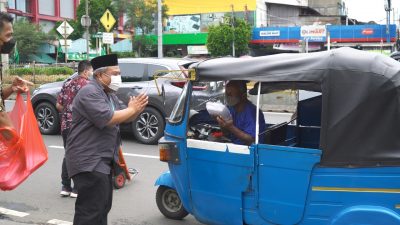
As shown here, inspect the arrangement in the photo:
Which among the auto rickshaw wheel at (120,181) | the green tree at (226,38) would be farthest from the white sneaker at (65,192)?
the green tree at (226,38)

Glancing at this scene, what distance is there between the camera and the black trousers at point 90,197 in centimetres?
385

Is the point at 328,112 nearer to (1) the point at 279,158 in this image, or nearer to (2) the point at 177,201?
(1) the point at 279,158

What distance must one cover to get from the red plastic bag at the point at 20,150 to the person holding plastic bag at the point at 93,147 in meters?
0.36

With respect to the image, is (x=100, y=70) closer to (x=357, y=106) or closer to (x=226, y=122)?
(x=226, y=122)

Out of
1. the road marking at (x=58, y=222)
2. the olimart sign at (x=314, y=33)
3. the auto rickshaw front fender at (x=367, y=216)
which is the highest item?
the olimart sign at (x=314, y=33)

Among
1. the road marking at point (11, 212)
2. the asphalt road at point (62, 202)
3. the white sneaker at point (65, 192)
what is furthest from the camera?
the white sneaker at point (65, 192)

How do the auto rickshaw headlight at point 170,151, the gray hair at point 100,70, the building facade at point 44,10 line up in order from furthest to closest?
the building facade at point 44,10, the auto rickshaw headlight at point 170,151, the gray hair at point 100,70

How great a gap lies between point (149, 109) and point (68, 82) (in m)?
3.43

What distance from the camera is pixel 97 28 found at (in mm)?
54938

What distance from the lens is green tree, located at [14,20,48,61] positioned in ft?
178

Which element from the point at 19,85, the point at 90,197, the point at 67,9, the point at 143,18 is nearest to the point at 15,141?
the point at 19,85

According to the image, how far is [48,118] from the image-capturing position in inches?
439

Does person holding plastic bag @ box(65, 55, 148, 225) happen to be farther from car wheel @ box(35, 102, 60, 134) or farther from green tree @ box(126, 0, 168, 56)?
green tree @ box(126, 0, 168, 56)

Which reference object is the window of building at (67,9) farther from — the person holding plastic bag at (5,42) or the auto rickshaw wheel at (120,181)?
the person holding plastic bag at (5,42)
